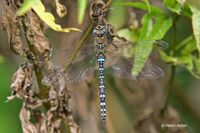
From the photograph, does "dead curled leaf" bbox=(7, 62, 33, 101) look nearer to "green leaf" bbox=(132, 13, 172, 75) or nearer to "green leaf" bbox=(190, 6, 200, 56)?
"green leaf" bbox=(132, 13, 172, 75)

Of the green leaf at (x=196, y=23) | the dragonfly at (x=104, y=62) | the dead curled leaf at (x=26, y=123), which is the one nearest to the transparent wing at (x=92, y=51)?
the dragonfly at (x=104, y=62)

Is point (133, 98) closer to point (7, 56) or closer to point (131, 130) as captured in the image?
point (131, 130)

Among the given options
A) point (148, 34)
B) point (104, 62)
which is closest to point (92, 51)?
point (104, 62)

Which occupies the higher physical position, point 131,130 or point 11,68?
point 11,68

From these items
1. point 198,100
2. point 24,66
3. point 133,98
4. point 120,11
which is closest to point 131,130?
point 133,98

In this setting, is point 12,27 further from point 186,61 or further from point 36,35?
point 186,61

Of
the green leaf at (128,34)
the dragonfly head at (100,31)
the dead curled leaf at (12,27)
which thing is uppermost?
the dead curled leaf at (12,27)

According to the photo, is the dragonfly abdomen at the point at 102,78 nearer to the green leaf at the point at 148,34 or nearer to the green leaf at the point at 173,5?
the green leaf at the point at 148,34
